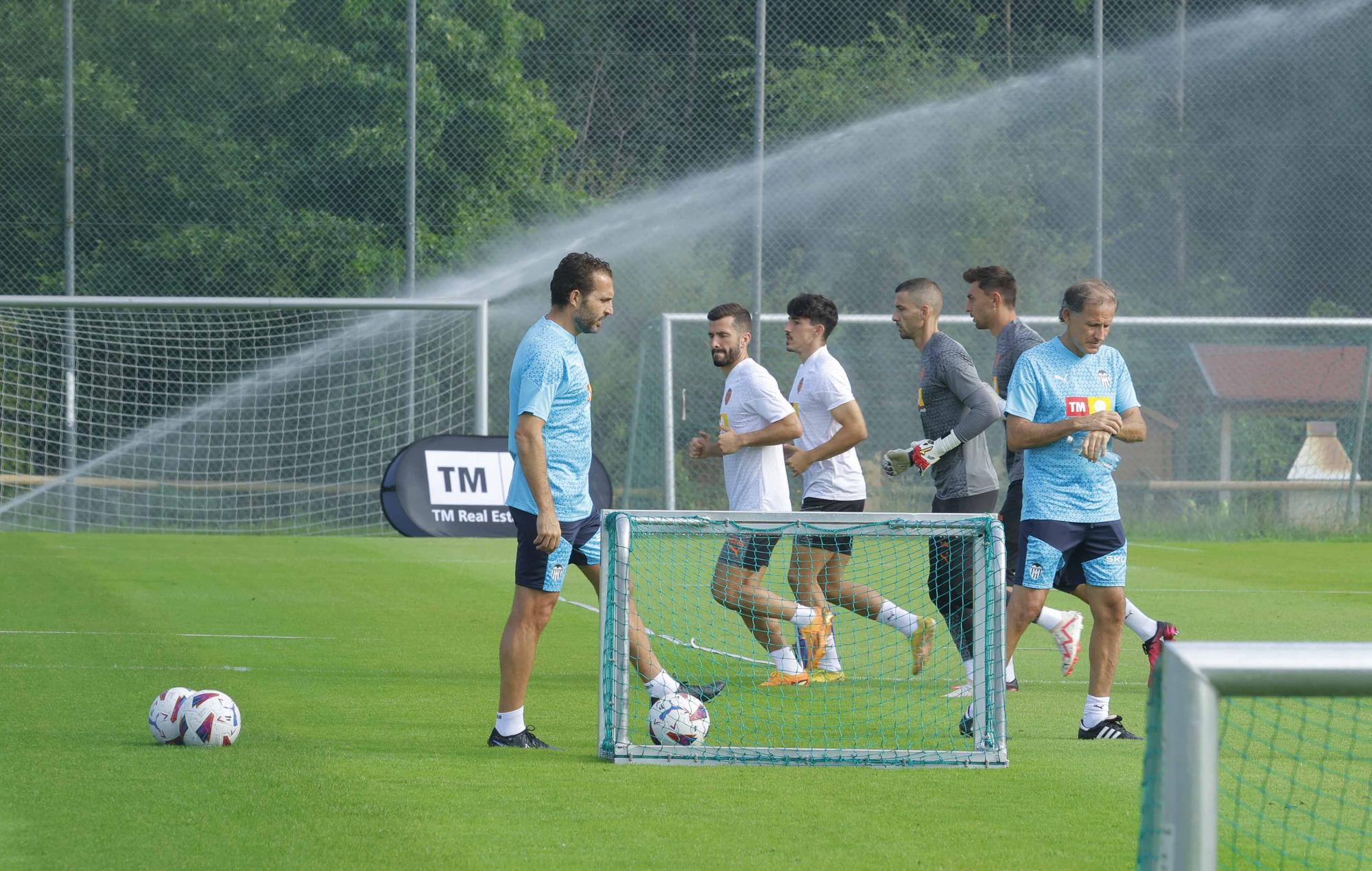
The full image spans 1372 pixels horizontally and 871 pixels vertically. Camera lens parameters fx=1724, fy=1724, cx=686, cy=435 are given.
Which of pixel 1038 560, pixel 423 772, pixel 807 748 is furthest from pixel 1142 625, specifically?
pixel 423 772

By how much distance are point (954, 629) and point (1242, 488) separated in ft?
38.8

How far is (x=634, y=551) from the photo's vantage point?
6.47m

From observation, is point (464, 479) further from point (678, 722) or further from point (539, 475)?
point (678, 722)

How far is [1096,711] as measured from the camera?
6609mm

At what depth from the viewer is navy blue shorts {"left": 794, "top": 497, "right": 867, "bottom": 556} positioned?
729cm

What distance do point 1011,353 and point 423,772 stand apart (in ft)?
11.5

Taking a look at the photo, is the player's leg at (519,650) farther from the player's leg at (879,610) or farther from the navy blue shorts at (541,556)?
the player's leg at (879,610)

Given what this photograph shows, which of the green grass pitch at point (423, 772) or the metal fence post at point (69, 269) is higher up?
the metal fence post at point (69, 269)

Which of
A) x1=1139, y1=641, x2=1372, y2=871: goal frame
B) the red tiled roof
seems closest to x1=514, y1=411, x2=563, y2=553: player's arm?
x1=1139, y1=641, x2=1372, y2=871: goal frame

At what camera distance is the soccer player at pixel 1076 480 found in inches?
258

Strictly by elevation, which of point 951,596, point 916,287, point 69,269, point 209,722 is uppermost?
point 69,269

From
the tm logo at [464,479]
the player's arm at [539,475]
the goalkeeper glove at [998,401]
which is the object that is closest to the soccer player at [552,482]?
the player's arm at [539,475]

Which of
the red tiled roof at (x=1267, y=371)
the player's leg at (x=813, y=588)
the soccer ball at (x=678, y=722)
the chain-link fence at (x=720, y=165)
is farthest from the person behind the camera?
the red tiled roof at (x=1267, y=371)

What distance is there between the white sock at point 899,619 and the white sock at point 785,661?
1.45ft
